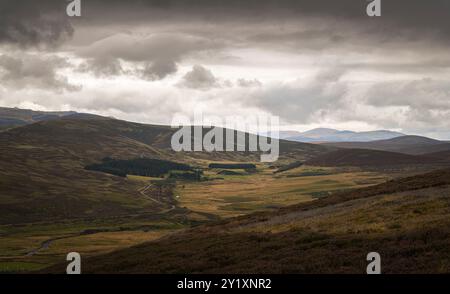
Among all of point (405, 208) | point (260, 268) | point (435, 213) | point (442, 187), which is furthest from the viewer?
point (442, 187)

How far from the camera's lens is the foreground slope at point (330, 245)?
28.2 metres

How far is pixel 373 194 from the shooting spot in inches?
2494

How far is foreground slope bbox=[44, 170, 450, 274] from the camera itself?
92.4ft

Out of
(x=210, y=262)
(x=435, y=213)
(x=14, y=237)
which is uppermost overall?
(x=435, y=213)

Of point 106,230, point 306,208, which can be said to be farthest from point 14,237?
point 306,208

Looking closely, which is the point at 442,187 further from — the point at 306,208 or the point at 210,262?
the point at 210,262

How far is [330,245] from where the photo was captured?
112 ft
